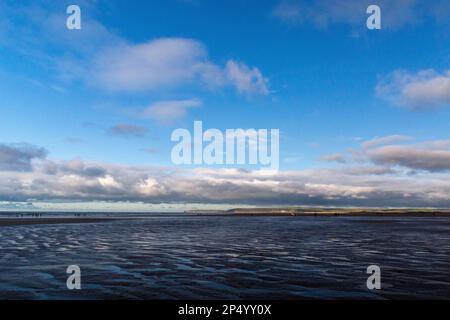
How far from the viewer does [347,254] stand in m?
28.2

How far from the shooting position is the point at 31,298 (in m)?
15.0

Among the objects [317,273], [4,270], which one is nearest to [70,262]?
[4,270]

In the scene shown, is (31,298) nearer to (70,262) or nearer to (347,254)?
(70,262)

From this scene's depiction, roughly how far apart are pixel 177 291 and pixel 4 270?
11.4 metres

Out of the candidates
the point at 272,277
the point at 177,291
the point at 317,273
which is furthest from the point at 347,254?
the point at 177,291

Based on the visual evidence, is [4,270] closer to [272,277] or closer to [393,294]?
[272,277]
